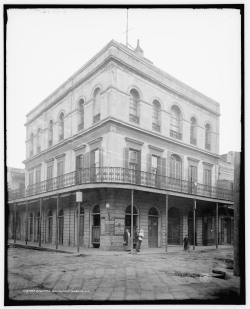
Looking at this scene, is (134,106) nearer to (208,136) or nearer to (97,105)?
(97,105)

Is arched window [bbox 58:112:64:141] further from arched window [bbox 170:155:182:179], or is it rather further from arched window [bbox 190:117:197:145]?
arched window [bbox 190:117:197:145]

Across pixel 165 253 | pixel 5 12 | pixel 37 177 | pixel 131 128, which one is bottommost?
pixel 165 253

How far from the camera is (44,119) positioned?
11.1 meters

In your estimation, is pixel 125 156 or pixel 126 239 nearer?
pixel 125 156

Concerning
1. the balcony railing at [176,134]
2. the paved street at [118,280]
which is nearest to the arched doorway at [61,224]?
the paved street at [118,280]

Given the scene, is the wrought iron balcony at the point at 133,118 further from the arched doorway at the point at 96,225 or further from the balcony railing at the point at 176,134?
the arched doorway at the point at 96,225

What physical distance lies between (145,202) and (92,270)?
619cm

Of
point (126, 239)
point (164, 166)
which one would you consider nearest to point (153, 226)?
point (126, 239)

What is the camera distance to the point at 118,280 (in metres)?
7.91

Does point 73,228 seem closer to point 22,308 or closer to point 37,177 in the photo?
point 37,177

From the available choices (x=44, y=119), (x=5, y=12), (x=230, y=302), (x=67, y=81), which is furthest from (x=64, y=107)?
(x=230, y=302)

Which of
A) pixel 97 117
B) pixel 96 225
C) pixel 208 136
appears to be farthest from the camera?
pixel 96 225

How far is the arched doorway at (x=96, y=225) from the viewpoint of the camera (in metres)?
13.5

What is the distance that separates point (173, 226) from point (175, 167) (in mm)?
3325
